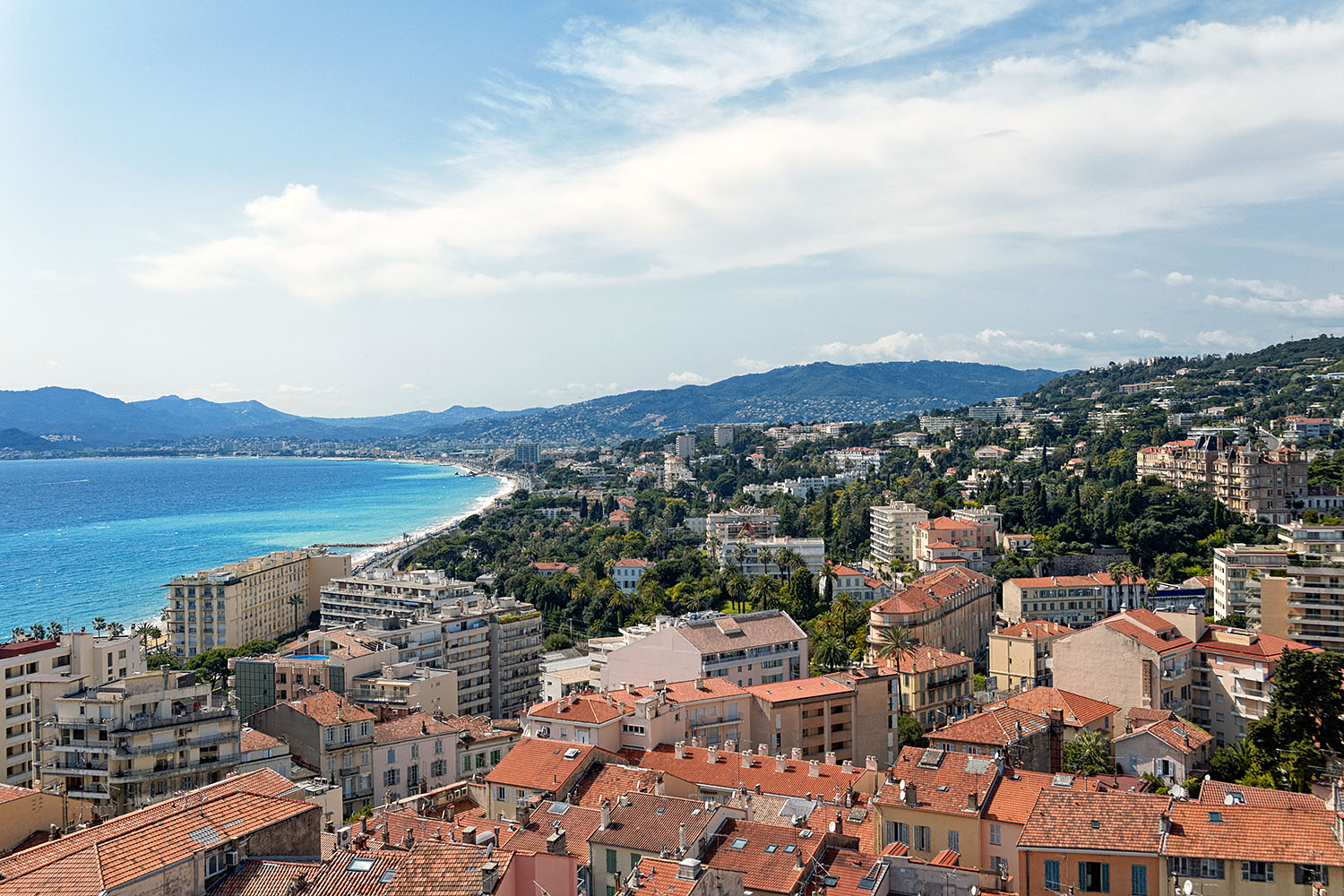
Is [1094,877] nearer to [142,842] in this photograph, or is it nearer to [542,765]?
[542,765]

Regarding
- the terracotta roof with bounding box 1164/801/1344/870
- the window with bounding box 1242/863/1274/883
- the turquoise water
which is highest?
the terracotta roof with bounding box 1164/801/1344/870

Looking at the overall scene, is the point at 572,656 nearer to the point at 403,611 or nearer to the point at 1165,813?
the point at 403,611

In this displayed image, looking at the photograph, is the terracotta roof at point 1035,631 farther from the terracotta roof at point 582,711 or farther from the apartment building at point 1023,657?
the terracotta roof at point 582,711

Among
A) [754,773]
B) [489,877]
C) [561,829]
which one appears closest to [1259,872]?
[754,773]

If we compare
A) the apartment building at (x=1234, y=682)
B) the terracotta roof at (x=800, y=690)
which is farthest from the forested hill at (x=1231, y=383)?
the terracotta roof at (x=800, y=690)

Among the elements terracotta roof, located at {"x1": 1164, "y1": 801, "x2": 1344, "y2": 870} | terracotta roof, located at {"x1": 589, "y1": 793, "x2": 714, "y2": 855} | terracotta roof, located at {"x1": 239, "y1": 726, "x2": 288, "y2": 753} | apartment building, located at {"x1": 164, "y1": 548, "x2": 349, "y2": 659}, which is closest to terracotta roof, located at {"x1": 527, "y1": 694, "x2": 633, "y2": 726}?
terracotta roof, located at {"x1": 239, "y1": 726, "x2": 288, "y2": 753}

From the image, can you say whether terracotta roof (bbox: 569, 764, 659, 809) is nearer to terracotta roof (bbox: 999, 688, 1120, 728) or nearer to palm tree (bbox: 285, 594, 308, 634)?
terracotta roof (bbox: 999, 688, 1120, 728)
